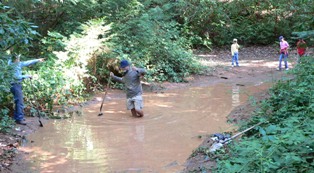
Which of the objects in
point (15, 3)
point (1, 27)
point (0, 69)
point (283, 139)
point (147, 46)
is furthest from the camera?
point (147, 46)

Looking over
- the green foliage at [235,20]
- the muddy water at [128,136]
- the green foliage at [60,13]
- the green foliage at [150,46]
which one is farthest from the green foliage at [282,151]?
the green foliage at [235,20]

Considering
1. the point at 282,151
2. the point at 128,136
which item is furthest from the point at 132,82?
the point at 282,151

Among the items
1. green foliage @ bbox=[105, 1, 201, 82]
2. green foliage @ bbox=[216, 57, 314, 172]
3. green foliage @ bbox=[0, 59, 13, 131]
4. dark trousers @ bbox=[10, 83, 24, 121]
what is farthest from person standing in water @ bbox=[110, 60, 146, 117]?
green foliage @ bbox=[216, 57, 314, 172]

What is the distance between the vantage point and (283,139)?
4.60 meters

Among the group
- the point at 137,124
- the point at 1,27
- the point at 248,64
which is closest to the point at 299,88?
the point at 137,124

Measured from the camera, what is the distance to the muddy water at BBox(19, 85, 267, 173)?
7254 mm

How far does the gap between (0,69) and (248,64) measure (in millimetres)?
15719

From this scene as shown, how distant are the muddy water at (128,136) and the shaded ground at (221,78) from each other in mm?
321

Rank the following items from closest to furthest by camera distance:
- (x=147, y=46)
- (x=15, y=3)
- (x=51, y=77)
A: (x=51, y=77)
(x=15, y=3)
(x=147, y=46)

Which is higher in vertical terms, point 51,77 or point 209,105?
point 51,77

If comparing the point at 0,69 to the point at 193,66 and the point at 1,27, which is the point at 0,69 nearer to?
the point at 1,27

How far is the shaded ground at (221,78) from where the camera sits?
748 cm

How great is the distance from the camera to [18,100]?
30.8 feet

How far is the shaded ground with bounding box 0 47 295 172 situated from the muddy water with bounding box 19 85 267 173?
32 centimetres
